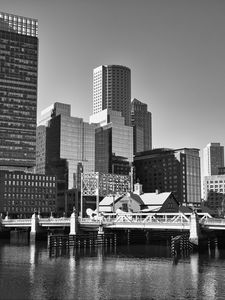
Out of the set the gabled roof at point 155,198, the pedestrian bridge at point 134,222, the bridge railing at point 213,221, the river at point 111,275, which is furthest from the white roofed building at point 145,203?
the river at point 111,275

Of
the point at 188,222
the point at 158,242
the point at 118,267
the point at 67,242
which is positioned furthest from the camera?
the point at 158,242

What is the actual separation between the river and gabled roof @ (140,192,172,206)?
60.5 metres

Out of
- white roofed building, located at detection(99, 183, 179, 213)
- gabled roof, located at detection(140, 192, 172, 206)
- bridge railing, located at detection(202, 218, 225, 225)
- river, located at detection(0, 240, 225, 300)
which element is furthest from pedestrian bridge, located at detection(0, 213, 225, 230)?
gabled roof, located at detection(140, 192, 172, 206)

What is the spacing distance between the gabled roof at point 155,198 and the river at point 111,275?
60481 millimetres

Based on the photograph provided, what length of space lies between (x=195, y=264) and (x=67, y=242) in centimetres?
4180

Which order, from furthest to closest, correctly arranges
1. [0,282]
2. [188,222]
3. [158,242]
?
[158,242] < [188,222] < [0,282]

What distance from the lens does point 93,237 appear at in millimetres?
121312

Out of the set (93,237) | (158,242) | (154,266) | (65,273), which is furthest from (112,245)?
(65,273)

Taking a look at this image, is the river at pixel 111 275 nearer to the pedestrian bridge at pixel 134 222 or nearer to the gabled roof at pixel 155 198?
the pedestrian bridge at pixel 134 222

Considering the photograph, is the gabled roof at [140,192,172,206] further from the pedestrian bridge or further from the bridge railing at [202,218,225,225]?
the bridge railing at [202,218,225,225]

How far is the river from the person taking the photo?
60.8 meters

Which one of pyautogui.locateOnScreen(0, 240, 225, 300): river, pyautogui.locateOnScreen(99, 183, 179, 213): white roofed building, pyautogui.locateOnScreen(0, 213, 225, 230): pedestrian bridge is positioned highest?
pyautogui.locateOnScreen(99, 183, 179, 213): white roofed building

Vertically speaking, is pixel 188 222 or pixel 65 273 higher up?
pixel 188 222

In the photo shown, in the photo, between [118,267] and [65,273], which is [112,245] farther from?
[65,273]
